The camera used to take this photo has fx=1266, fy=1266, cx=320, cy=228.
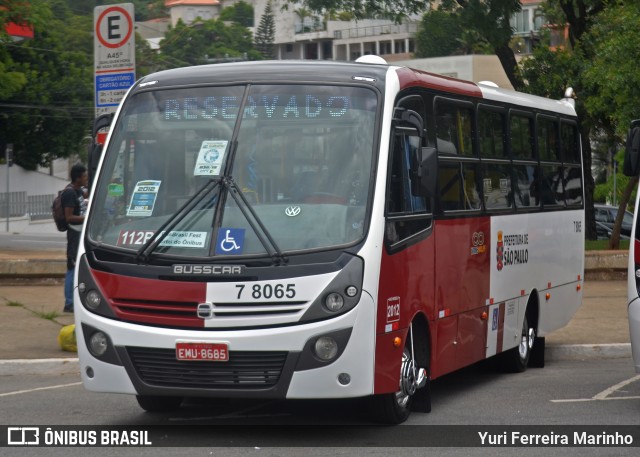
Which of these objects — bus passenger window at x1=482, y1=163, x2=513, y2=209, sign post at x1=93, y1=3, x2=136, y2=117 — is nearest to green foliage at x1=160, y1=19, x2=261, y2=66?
sign post at x1=93, y1=3, x2=136, y2=117

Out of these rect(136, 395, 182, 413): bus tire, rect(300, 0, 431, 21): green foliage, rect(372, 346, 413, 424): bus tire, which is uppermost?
rect(300, 0, 431, 21): green foliage

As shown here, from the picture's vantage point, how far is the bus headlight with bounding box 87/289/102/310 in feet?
28.8

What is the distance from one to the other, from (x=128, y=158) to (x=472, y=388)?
4.25 metres

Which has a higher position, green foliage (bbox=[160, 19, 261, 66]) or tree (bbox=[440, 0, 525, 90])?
green foliage (bbox=[160, 19, 261, 66])

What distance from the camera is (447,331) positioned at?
1037 cm

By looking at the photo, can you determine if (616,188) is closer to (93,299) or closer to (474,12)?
(474,12)

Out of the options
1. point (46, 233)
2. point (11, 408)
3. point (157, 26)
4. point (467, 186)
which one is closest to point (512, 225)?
point (467, 186)

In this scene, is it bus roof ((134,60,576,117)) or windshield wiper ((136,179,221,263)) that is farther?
bus roof ((134,60,576,117))

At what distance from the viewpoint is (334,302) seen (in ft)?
27.2

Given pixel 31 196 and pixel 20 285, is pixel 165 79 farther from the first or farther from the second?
pixel 31 196

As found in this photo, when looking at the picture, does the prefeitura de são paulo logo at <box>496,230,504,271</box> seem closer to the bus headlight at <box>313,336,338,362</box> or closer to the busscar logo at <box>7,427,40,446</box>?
the bus headlight at <box>313,336,338,362</box>

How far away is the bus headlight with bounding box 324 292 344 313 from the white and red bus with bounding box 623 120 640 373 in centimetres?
267

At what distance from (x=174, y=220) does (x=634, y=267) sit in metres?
3.72

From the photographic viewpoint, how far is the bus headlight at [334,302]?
27.2 ft
